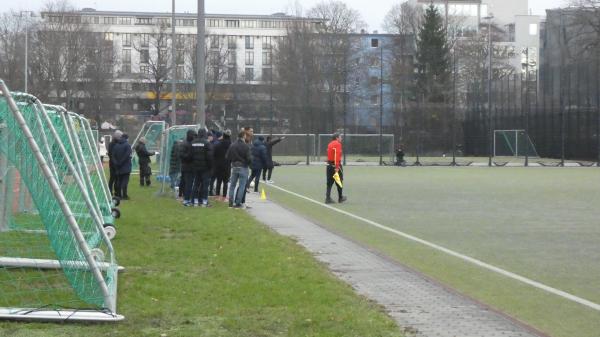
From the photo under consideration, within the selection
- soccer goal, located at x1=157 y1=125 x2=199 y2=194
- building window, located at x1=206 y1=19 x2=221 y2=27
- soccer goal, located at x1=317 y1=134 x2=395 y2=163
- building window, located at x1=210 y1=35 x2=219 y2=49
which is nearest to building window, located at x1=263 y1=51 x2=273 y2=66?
building window, located at x1=210 y1=35 x2=219 y2=49

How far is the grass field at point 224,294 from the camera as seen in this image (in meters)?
7.04

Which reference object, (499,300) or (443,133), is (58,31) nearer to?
(443,133)

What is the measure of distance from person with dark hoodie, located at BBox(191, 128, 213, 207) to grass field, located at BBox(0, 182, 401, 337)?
18.7ft

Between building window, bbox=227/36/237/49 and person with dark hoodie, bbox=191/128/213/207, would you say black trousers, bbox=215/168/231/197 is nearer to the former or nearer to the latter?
person with dark hoodie, bbox=191/128/213/207

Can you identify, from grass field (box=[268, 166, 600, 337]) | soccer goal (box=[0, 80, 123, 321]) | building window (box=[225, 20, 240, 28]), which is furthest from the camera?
building window (box=[225, 20, 240, 28])

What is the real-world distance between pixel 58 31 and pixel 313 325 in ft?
192

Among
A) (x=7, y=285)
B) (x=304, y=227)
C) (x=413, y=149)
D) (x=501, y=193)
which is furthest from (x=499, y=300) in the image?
(x=413, y=149)

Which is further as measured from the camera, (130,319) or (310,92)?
(310,92)

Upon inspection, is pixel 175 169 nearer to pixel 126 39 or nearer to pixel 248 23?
pixel 126 39

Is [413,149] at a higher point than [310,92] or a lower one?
lower

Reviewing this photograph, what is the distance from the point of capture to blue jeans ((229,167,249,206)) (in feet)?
65.5

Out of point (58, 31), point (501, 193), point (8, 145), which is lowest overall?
point (501, 193)

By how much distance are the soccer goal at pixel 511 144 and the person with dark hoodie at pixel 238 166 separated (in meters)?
47.9

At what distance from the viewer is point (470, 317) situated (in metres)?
7.79
